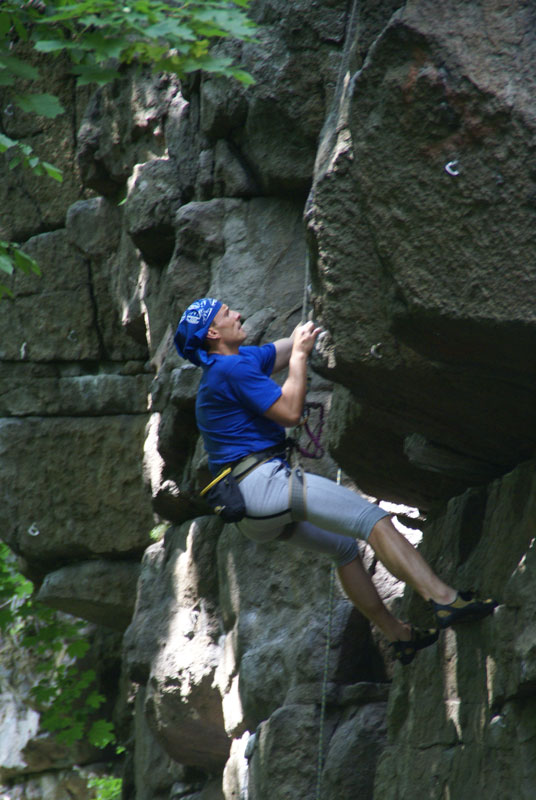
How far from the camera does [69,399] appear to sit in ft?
33.4

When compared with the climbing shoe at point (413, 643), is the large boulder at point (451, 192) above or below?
above

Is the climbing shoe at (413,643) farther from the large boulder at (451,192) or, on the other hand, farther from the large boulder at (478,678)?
the large boulder at (451,192)

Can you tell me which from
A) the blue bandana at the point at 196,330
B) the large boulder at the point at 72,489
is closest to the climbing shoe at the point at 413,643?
the blue bandana at the point at 196,330

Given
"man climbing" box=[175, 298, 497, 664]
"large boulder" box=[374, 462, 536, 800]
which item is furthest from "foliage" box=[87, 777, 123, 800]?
"man climbing" box=[175, 298, 497, 664]

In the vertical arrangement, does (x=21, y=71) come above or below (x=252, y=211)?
below

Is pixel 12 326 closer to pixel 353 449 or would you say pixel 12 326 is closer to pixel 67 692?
pixel 67 692

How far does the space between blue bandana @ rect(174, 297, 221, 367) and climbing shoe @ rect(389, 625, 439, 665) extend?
1.65m

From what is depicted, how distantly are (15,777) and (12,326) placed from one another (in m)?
4.59

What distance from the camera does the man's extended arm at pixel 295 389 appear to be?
495cm

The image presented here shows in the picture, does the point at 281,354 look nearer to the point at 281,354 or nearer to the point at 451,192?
the point at 281,354

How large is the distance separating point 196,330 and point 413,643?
185cm

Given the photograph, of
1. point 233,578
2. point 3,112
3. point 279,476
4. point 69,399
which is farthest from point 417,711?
point 3,112

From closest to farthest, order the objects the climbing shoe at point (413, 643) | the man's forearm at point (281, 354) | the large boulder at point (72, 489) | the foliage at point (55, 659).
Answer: the climbing shoe at point (413, 643), the man's forearm at point (281, 354), the large boulder at point (72, 489), the foliage at point (55, 659)

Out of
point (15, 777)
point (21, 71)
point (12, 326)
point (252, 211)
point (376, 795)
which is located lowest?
point (376, 795)
